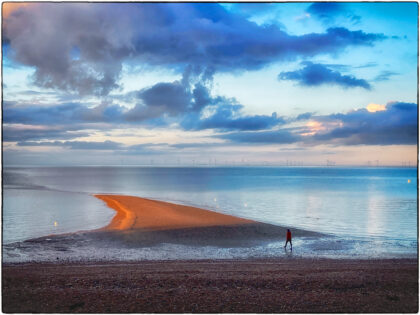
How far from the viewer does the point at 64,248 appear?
21.6m

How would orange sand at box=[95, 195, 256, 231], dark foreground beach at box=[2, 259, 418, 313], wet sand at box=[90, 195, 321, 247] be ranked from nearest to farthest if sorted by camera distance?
dark foreground beach at box=[2, 259, 418, 313]
wet sand at box=[90, 195, 321, 247]
orange sand at box=[95, 195, 256, 231]

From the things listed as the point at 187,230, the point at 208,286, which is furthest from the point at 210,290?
the point at 187,230

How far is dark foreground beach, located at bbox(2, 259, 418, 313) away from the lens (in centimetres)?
972

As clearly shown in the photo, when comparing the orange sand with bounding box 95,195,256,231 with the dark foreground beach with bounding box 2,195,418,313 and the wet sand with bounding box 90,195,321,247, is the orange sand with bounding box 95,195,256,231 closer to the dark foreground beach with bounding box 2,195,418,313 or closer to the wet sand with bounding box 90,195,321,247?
the wet sand with bounding box 90,195,321,247

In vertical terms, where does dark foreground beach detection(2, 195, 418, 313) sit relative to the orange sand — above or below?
above

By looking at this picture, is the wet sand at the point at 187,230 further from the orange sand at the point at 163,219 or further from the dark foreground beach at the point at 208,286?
the dark foreground beach at the point at 208,286

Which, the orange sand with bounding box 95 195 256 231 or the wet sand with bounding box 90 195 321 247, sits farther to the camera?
the orange sand with bounding box 95 195 256 231

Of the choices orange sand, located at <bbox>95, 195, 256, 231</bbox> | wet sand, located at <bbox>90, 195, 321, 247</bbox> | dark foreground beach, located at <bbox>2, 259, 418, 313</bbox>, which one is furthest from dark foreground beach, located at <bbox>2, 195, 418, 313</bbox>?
orange sand, located at <bbox>95, 195, 256, 231</bbox>

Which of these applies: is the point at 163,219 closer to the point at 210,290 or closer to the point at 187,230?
the point at 187,230

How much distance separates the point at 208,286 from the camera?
39.0ft

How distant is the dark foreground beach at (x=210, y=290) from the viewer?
972cm

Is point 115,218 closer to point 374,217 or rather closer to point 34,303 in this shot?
point 34,303

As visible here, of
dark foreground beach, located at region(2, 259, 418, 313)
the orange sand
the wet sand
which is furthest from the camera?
the orange sand

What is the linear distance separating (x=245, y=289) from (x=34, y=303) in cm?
646
